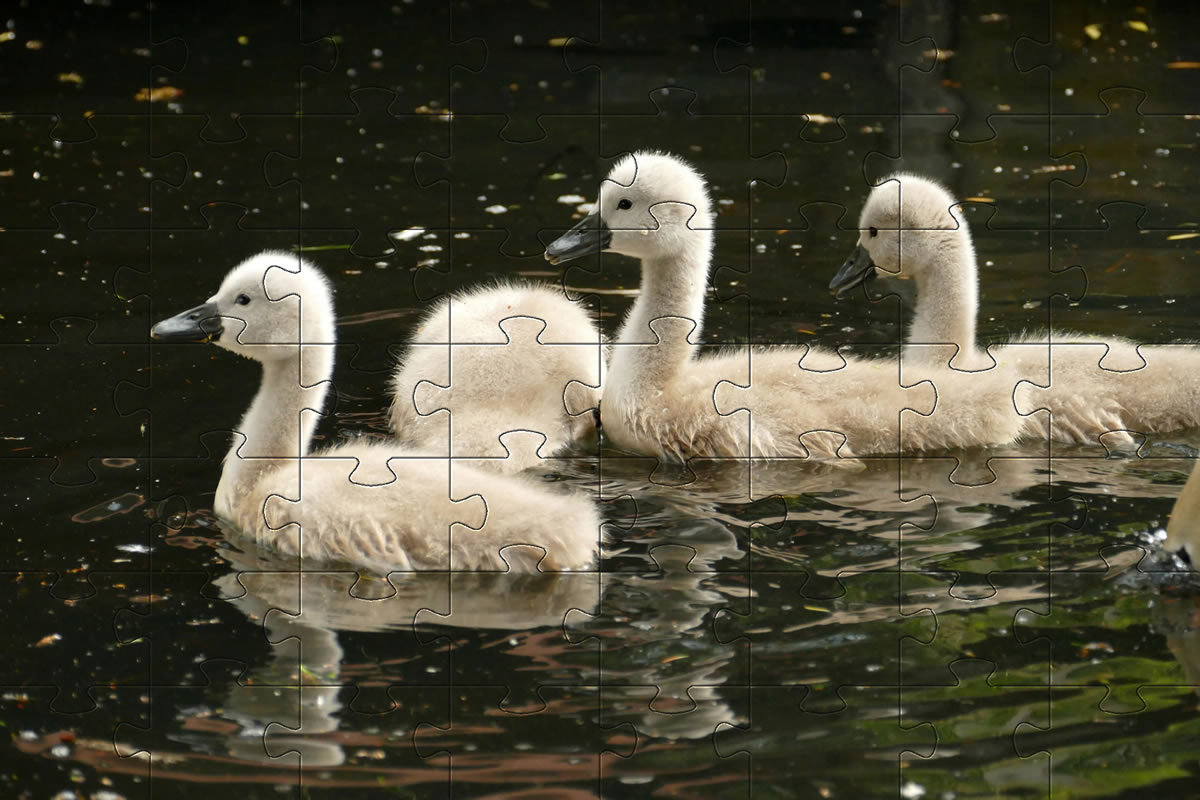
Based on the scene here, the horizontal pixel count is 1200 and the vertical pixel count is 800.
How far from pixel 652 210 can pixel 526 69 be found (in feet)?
19.6

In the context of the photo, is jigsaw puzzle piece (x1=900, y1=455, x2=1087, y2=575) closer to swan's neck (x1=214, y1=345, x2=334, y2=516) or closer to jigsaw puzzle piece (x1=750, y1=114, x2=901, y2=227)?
swan's neck (x1=214, y1=345, x2=334, y2=516)

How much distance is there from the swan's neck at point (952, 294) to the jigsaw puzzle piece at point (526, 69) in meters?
4.65

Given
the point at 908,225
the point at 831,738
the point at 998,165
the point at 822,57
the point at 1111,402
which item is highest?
the point at 908,225

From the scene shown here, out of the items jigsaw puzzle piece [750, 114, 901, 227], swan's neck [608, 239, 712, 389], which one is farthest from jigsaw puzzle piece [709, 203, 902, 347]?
swan's neck [608, 239, 712, 389]

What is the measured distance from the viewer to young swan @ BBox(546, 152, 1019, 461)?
6109 mm

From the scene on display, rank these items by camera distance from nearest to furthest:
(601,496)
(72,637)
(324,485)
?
(72,637) → (324,485) → (601,496)

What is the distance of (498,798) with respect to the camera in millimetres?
4062

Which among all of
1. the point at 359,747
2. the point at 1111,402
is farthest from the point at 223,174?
the point at 359,747

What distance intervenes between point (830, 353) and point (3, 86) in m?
7.33

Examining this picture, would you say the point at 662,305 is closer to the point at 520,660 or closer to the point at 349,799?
the point at 520,660

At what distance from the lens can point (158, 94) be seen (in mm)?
11383

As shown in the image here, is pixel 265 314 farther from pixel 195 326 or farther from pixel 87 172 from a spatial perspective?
pixel 87 172

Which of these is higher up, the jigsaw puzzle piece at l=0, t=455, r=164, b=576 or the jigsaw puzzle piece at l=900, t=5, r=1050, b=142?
the jigsaw puzzle piece at l=900, t=5, r=1050, b=142

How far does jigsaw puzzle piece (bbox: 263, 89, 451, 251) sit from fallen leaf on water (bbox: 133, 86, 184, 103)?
98cm
